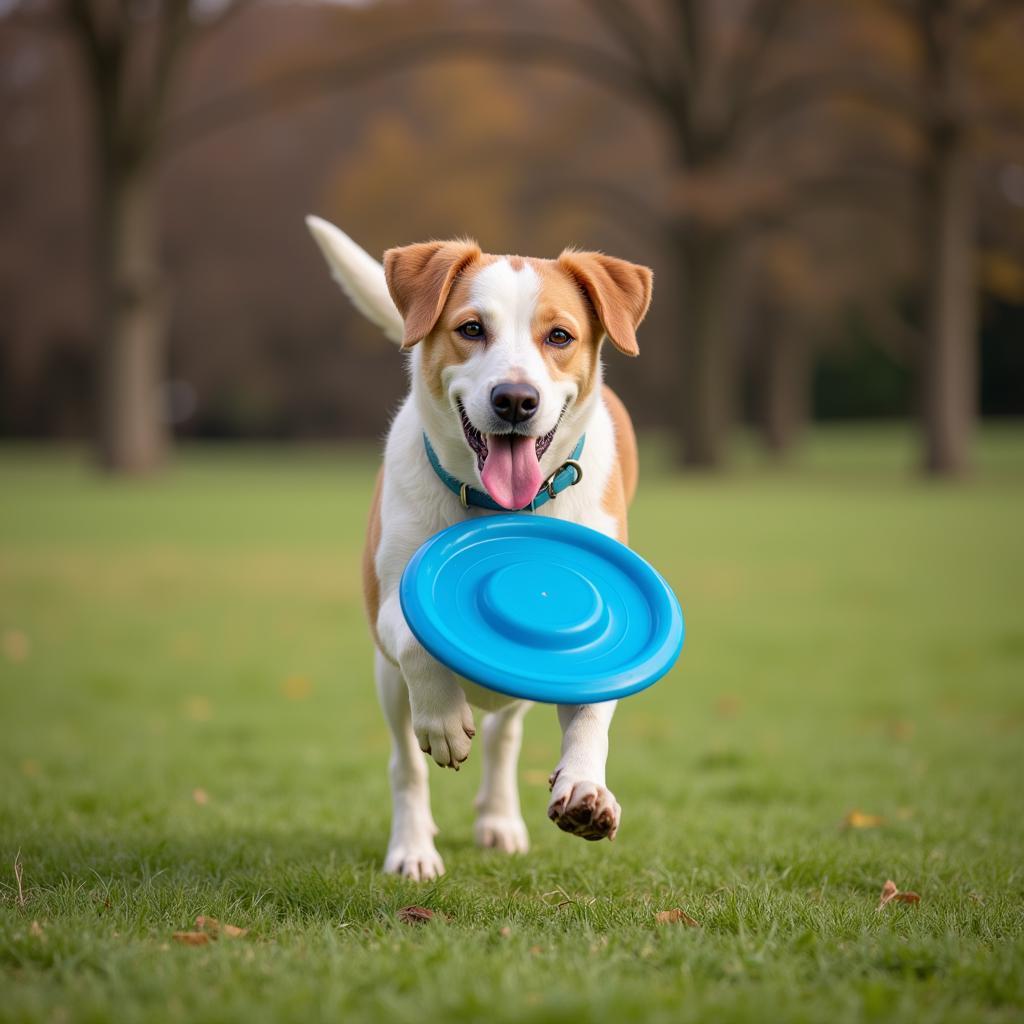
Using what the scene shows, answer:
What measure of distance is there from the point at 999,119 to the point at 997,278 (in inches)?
176

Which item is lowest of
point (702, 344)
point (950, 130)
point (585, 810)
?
point (585, 810)

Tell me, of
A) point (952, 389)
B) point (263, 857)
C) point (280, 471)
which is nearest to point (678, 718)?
point (263, 857)

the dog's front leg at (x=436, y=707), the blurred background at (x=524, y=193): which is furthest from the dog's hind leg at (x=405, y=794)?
the blurred background at (x=524, y=193)

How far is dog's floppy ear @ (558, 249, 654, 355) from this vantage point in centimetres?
448

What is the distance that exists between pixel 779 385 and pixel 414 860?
37.3m

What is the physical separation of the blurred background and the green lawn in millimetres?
12791

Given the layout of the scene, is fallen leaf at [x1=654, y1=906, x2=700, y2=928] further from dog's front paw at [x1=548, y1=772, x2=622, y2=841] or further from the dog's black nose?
the dog's black nose

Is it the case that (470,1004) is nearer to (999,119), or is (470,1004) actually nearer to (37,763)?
(37,763)

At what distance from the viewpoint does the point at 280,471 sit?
34.3 meters

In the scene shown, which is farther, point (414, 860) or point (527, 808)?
point (527, 808)

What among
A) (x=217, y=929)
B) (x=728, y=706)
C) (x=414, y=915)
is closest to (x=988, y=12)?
(x=728, y=706)

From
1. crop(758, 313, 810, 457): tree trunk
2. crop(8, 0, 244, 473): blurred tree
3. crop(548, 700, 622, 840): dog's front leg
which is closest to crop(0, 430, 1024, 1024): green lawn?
crop(548, 700, 622, 840): dog's front leg

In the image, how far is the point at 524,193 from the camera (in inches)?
1307

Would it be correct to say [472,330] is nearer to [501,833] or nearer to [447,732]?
[447,732]
